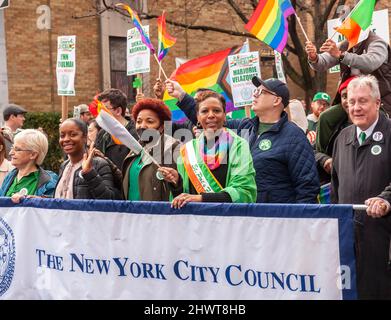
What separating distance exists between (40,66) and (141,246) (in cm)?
1355

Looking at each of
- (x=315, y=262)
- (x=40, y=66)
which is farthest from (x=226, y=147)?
(x=40, y=66)

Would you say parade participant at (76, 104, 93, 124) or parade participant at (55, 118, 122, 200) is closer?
parade participant at (55, 118, 122, 200)

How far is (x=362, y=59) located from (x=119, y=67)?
14.6 meters

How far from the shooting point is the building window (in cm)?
1966

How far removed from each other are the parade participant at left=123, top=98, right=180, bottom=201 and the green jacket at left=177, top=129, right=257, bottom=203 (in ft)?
2.29

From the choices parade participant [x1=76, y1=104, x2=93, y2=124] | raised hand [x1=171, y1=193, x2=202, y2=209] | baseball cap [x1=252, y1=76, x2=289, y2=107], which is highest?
parade participant [x1=76, y1=104, x2=93, y2=124]

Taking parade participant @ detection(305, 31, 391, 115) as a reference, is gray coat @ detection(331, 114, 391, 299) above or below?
below

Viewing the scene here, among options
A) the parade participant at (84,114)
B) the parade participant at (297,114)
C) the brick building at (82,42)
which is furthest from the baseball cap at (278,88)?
the brick building at (82,42)

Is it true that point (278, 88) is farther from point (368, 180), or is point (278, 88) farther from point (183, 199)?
point (183, 199)

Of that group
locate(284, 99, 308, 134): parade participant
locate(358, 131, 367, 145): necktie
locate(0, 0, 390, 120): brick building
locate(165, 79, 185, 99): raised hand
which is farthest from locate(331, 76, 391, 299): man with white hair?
locate(0, 0, 390, 120): brick building

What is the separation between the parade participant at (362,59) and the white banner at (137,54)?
418 cm

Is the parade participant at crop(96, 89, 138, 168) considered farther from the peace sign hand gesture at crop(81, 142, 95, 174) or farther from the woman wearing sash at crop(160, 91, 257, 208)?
the woman wearing sash at crop(160, 91, 257, 208)

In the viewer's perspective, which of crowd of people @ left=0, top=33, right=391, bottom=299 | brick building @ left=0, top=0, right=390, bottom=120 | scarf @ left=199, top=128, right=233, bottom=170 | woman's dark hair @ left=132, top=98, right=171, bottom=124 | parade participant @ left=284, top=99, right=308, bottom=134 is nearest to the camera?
crowd of people @ left=0, top=33, right=391, bottom=299
